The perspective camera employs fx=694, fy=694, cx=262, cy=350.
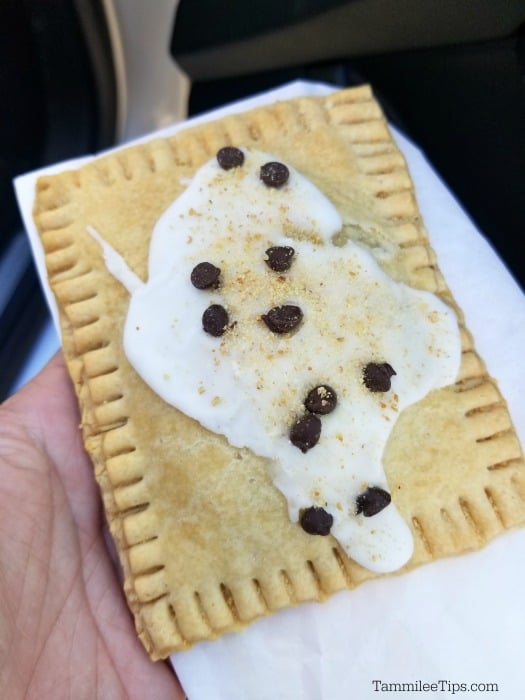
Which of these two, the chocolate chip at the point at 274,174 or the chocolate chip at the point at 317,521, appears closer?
the chocolate chip at the point at 317,521

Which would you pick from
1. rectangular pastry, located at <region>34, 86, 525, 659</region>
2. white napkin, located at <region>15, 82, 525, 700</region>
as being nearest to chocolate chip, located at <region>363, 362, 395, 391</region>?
rectangular pastry, located at <region>34, 86, 525, 659</region>

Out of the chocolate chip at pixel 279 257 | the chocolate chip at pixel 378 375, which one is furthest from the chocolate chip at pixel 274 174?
the chocolate chip at pixel 378 375

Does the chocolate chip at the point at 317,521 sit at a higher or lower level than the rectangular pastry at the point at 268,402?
lower

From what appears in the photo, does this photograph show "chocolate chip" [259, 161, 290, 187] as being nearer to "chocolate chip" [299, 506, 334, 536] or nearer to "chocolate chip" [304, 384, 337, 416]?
"chocolate chip" [304, 384, 337, 416]

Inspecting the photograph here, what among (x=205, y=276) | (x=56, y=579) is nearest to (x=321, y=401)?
(x=205, y=276)

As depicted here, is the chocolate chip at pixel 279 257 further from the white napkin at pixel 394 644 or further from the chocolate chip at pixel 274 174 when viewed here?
the white napkin at pixel 394 644

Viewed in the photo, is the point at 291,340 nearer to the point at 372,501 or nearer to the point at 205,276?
the point at 205,276
